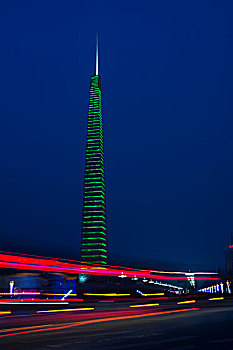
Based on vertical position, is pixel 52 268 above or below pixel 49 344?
above

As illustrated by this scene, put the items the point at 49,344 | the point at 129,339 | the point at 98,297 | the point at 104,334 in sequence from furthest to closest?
the point at 98,297 → the point at 104,334 → the point at 129,339 → the point at 49,344

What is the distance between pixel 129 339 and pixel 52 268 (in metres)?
33.9

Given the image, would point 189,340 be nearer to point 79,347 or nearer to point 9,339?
point 79,347

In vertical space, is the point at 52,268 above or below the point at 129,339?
above

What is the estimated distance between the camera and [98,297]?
53.5m

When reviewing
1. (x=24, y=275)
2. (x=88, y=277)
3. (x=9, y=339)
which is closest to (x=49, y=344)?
(x=9, y=339)

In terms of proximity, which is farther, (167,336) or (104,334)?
(104,334)

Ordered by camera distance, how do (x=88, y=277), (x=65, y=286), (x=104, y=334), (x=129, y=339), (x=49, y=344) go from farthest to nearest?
(x=88, y=277)
(x=65, y=286)
(x=104, y=334)
(x=129, y=339)
(x=49, y=344)

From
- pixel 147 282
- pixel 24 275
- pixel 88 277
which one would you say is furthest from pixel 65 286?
pixel 88 277

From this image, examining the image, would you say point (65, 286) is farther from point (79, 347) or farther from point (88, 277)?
point (88, 277)

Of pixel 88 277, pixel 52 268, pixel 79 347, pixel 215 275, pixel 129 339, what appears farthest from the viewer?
pixel 88 277

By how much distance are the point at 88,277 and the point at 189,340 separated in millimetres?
190558

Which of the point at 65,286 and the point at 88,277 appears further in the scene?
the point at 88,277

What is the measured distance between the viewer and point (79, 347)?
10492 millimetres
